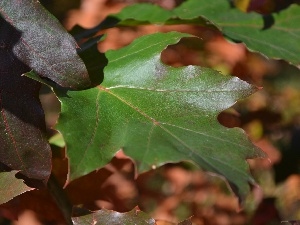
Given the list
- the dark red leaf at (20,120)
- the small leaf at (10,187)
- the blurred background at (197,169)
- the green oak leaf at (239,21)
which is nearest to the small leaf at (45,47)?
the dark red leaf at (20,120)

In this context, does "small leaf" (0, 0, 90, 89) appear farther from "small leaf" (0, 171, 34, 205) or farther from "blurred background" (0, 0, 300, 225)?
"blurred background" (0, 0, 300, 225)

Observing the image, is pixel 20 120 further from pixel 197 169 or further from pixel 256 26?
pixel 197 169

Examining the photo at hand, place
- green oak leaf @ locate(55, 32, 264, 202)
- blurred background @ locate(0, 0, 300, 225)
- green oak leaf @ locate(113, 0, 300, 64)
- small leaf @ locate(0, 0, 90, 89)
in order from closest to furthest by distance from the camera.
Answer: green oak leaf @ locate(55, 32, 264, 202)
small leaf @ locate(0, 0, 90, 89)
green oak leaf @ locate(113, 0, 300, 64)
blurred background @ locate(0, 0, 300, 225)

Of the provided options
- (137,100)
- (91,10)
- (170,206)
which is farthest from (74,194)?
(91,10)

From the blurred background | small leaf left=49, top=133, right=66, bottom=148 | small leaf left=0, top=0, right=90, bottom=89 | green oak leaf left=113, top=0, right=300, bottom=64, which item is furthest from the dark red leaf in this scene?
green oak leaf left=113, top=0, right=300, bottom=64

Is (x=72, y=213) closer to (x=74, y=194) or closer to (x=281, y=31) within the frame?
(x=74, y=194)

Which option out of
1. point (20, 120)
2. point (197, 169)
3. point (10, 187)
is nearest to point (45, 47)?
point (20, 120)
